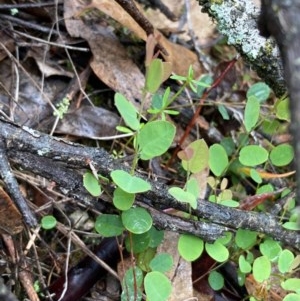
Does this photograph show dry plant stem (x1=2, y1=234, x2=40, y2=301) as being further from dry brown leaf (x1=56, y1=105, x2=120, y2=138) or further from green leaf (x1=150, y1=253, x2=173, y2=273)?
dry brown leaf (x1=56, y1=105, x2=120, y2=138)

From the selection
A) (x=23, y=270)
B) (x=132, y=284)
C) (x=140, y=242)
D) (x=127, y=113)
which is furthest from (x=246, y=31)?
(x=23, y=270)

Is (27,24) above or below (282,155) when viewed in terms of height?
above

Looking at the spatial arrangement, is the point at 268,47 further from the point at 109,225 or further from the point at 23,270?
the point at 23,270

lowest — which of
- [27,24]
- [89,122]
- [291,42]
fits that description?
[89,122]

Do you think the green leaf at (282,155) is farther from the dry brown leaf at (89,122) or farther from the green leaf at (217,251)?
the dry brown leaf at (89,122)

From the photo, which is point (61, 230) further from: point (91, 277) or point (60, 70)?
point (60, 70)
